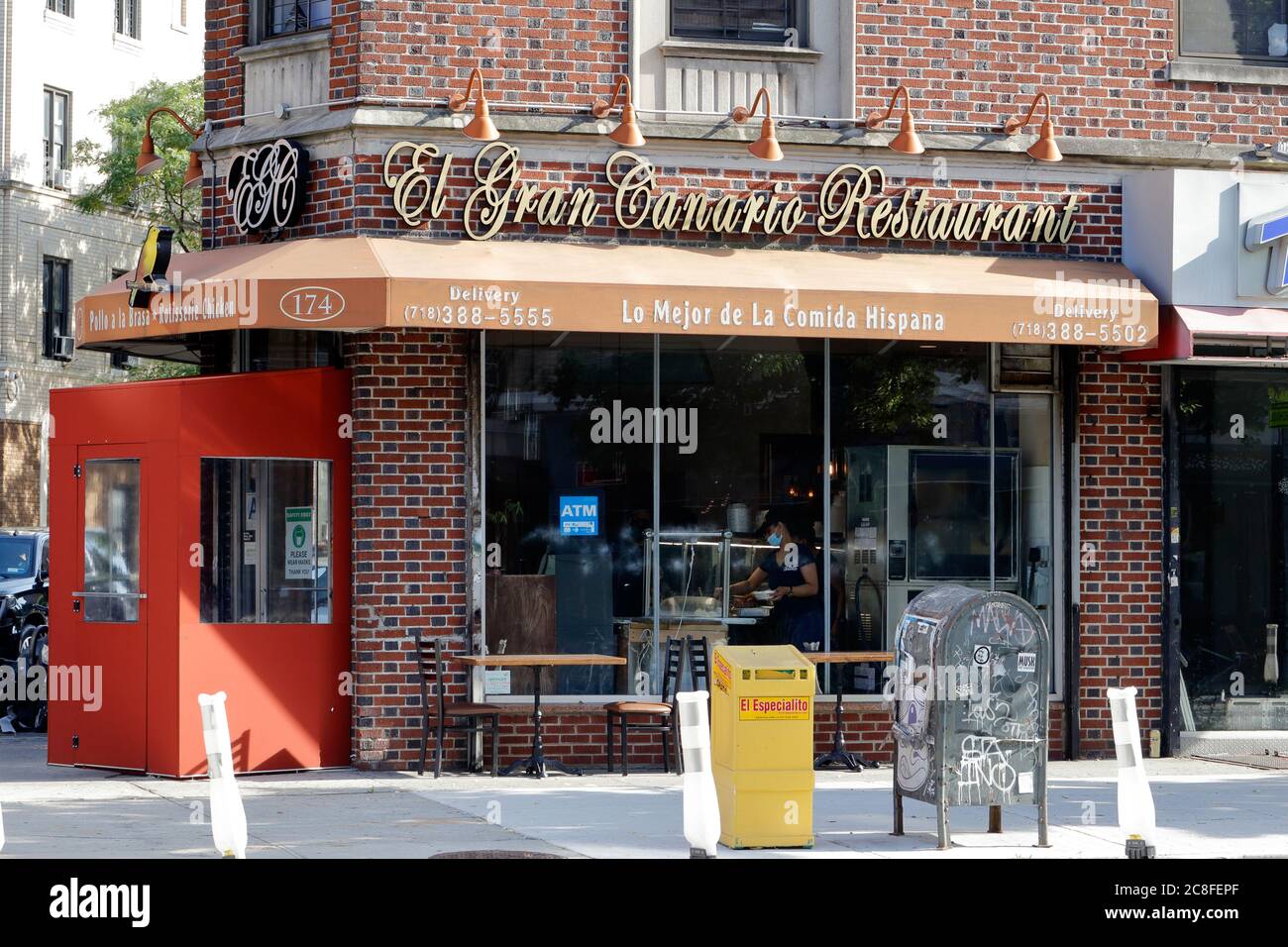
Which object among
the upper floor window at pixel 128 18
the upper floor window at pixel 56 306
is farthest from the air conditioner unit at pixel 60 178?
the upper floor window at pixel 128 18

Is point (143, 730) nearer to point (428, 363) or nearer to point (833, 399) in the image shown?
point (428, 363)

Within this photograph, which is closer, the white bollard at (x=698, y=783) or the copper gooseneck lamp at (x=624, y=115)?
the white bollard at (x=698, y=783)

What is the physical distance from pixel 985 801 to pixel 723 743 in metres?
1.48

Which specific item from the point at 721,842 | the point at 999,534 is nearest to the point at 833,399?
the point at 999,534

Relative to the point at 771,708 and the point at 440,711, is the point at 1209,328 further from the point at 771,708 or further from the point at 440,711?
the point at 440,711

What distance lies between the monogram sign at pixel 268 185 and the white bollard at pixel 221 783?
18.2 ft

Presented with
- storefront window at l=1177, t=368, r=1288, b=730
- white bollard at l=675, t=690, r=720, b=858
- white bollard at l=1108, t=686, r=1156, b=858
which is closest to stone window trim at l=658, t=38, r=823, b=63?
Answer: storefront window at l=1177, t=368, r=1288, b=730

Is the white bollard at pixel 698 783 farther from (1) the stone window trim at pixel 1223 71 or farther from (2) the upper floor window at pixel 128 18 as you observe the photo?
(2) the upper floor window at pixel 128 18

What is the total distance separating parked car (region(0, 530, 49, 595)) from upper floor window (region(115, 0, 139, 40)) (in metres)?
25.4

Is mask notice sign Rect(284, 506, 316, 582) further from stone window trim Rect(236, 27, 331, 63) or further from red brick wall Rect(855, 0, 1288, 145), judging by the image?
red brick wall Rect(855, 0, 1288, 145)

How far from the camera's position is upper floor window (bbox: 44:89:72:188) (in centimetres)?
3891

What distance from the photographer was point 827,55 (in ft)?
45.1

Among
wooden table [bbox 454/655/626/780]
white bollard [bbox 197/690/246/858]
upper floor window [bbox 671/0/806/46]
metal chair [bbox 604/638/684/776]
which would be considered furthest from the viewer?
upper floor window [bbox 671/0/806/46]

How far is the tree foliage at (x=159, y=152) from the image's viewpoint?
32375 millimetres
